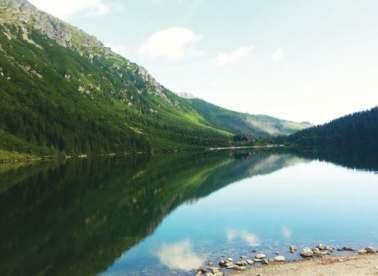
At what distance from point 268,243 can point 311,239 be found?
8.08m

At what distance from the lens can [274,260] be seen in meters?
58.5

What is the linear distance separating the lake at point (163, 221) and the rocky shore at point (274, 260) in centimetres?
203

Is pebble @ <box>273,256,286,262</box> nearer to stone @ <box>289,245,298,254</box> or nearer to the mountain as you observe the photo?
stone @ <box>289,245,298,254</box>

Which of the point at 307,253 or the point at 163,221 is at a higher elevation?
the point at 163,221

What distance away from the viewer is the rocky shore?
54125 millimetres

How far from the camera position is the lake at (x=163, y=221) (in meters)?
62.9

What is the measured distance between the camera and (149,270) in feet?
189

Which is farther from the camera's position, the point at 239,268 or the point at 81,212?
the point at 81,212

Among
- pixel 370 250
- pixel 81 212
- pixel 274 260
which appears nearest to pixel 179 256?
pixel 274 260

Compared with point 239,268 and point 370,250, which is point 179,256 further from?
point 370,250

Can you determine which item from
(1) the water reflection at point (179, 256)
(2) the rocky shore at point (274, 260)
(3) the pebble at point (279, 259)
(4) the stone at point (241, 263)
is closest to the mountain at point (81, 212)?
(1) the water reflection at point (179, 256)

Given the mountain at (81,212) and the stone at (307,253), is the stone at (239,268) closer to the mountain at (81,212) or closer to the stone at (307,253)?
the stone at (307,253)

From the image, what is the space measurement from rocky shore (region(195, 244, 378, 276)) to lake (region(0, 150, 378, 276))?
6.65 ft

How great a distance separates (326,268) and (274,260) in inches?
317
